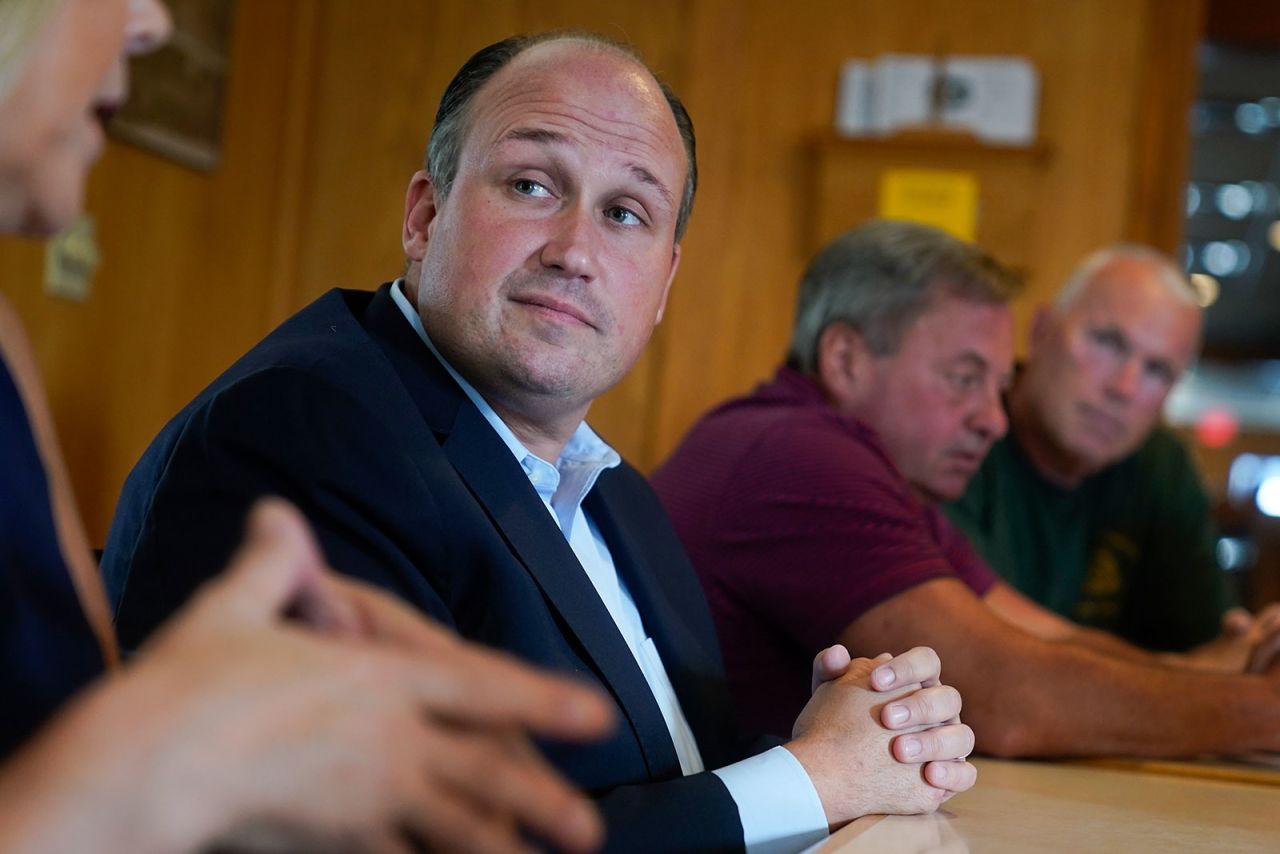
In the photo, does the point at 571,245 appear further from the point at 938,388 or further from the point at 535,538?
the point at 938,388

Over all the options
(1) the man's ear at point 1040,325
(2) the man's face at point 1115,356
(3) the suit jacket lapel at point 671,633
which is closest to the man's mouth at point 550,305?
(3) the suit jacket lapel at point 671,633

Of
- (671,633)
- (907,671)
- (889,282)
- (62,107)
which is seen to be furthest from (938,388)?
(62,107)

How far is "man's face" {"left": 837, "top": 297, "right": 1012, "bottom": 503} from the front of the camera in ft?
6.68

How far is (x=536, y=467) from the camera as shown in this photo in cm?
129

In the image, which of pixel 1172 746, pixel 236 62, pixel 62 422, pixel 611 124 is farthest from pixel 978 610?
pixel 236 62

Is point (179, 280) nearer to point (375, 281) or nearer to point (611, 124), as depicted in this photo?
point (375, 281)

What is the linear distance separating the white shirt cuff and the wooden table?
0.13 ft

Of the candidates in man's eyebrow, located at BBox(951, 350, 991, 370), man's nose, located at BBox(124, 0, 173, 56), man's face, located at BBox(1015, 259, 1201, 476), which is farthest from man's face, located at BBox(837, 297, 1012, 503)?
man's nose, located at BBox(124, 0, 173, 56)

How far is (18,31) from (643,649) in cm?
91

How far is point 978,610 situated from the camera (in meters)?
1.55

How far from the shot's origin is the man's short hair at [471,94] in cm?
134

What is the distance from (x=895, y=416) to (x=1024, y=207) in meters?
1.16

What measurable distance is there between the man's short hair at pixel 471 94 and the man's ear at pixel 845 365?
0.69 m

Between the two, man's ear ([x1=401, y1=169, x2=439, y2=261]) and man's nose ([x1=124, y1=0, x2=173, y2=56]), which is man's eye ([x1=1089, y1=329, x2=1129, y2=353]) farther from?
man's nose ([x1=124, y1=0, x2=173, y2=56])
